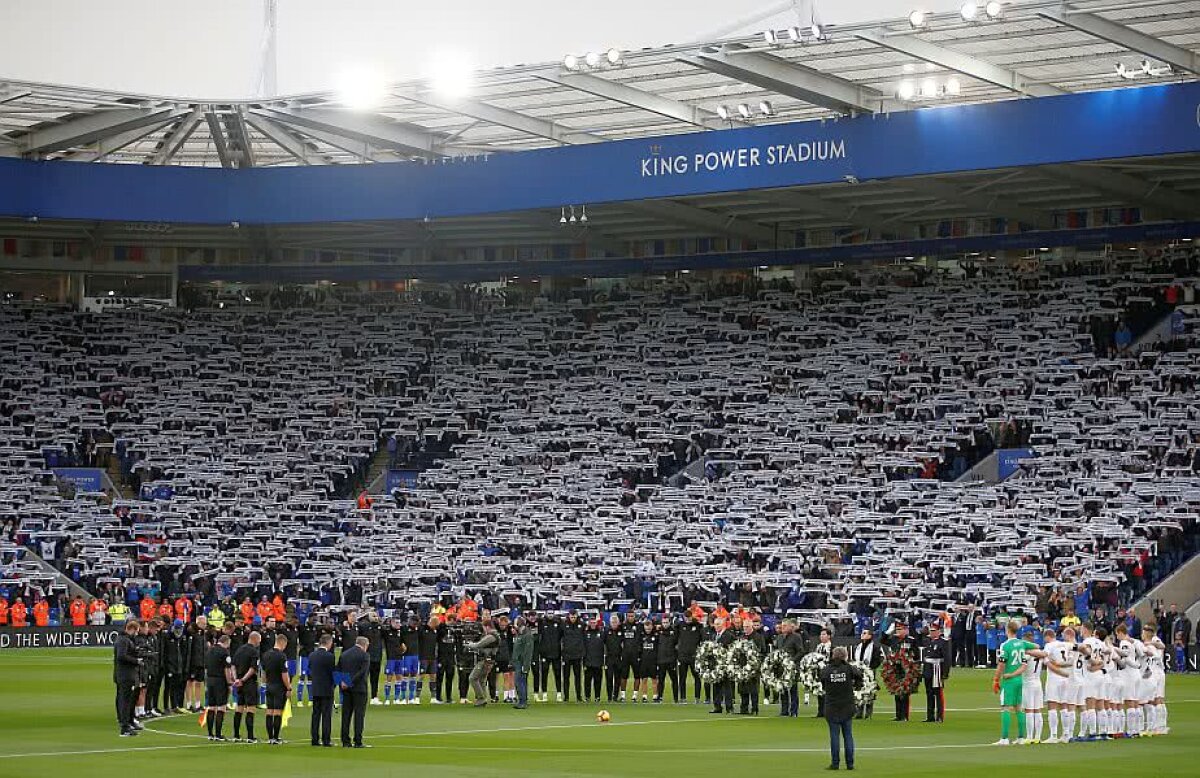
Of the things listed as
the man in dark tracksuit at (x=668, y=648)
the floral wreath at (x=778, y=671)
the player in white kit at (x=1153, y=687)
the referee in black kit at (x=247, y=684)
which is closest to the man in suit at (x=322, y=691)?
A: the referee in black kit at (x=247, y=684)

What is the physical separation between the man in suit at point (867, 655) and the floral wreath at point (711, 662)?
2155mm

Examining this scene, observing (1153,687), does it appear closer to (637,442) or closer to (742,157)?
(742,157)

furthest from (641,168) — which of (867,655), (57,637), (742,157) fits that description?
(867,655)

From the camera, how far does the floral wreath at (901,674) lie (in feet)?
93.0

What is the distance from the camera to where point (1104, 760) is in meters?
22.5

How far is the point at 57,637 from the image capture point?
48094 mm

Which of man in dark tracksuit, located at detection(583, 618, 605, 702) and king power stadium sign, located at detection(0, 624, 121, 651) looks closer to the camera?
man in dark tracksuit, located at detection(583, 618, 605, 702)

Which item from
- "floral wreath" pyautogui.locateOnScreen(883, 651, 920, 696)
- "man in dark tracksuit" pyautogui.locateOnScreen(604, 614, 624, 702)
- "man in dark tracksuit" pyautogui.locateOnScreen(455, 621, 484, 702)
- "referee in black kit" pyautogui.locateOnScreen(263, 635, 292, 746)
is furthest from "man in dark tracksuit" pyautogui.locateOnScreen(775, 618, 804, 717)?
"referee in black kit" pyautogui.locateOnScreen(263, 635, 292, 746)

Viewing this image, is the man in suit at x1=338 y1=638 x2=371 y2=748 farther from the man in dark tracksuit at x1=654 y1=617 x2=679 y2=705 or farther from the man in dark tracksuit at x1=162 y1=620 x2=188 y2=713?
the man in dark tracksuit at x1=654 y1=617 x2=679 y2=705

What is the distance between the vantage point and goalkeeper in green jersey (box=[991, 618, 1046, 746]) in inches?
945

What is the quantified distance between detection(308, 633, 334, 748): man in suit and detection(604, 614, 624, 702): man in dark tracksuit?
8129 mm

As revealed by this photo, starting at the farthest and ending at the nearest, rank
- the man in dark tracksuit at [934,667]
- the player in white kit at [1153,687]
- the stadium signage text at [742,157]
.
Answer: the stadium signage text at [742,157]
the man in dark tracksuit at [934,667]
the player in white kit at [1153,687]

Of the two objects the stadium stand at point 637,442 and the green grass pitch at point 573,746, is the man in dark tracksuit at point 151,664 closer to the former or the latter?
the green grass pitch at point 573,746

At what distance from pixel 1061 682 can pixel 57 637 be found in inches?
1197
